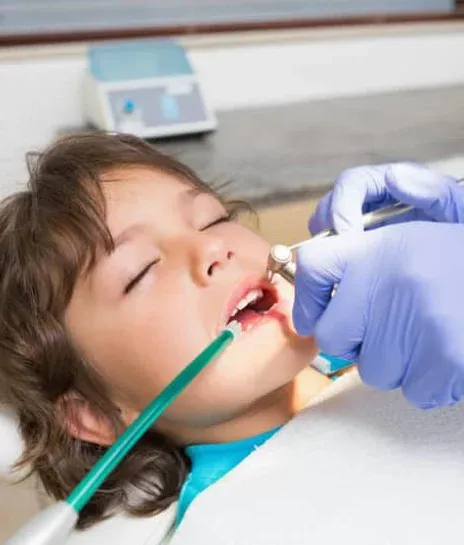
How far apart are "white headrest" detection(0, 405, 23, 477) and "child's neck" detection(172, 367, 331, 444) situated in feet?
0.83

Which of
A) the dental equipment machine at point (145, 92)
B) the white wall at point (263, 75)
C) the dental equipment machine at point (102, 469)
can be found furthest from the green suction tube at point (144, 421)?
the dental equipment machine at point (145, 92)

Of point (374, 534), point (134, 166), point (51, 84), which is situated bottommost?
point (374, 534)

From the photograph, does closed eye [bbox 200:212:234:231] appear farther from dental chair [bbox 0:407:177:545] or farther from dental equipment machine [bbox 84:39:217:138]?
dental equipment machine [bbox 84:39:217:138]

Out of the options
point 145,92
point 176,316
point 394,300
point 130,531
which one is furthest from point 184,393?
point 145,92

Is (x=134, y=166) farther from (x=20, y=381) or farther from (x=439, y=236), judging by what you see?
(x=439, y=236)

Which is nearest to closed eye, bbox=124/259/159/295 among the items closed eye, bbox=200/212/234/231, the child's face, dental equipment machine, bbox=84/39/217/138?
the child's face

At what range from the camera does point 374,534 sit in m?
0.95

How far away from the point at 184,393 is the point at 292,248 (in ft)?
0.80

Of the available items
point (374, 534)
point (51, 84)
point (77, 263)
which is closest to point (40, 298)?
point (77, 263)

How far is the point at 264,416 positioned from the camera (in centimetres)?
117

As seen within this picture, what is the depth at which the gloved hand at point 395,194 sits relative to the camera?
3.62 ft

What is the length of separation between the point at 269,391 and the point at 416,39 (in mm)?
1908

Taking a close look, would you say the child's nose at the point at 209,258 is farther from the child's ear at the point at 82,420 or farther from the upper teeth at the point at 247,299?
the child's ear at the point at 82,420

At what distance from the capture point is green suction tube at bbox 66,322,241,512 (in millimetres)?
874
